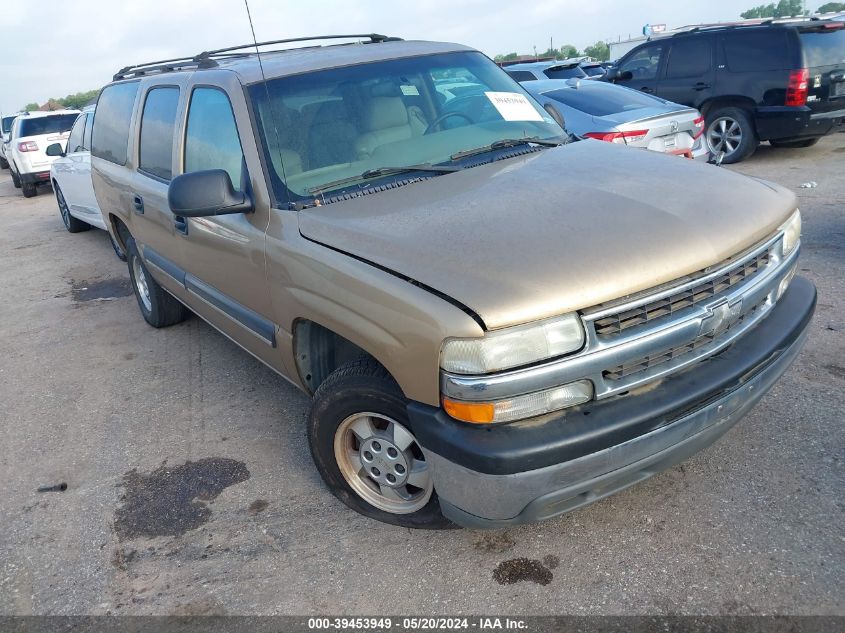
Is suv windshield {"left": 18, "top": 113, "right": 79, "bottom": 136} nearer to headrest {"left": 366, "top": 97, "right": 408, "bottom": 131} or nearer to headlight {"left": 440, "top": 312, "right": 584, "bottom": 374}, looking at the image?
headrest {"left": 366, "top": 97, "right": 408, "bottom": 131}

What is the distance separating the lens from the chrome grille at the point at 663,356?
2.32m

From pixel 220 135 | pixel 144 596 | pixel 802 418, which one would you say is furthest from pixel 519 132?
pixel 144 596

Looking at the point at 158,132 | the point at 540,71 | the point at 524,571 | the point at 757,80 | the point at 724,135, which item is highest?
the point at 158,132

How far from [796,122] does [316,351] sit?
8403 mm

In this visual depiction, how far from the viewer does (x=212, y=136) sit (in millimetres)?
3562

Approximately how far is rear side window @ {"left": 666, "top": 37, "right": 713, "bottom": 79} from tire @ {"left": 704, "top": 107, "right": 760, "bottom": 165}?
2.09ft

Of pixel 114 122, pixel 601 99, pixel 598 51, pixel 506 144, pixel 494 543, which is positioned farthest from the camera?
pixel 598 51

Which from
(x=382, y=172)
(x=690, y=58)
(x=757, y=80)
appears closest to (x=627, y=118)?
(x=757, y=80)

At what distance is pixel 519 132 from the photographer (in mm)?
3619

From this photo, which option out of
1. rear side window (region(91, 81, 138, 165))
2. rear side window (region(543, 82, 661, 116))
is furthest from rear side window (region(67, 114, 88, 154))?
rear side window (region(543, 82, 661, 116))

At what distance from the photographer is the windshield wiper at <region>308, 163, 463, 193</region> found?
3.04 meters

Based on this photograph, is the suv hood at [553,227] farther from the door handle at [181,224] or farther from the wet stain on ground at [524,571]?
the door handle at [181,224]

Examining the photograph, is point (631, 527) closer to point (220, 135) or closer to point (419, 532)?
point (419, 532)

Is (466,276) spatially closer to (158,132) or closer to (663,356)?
(663,356)
